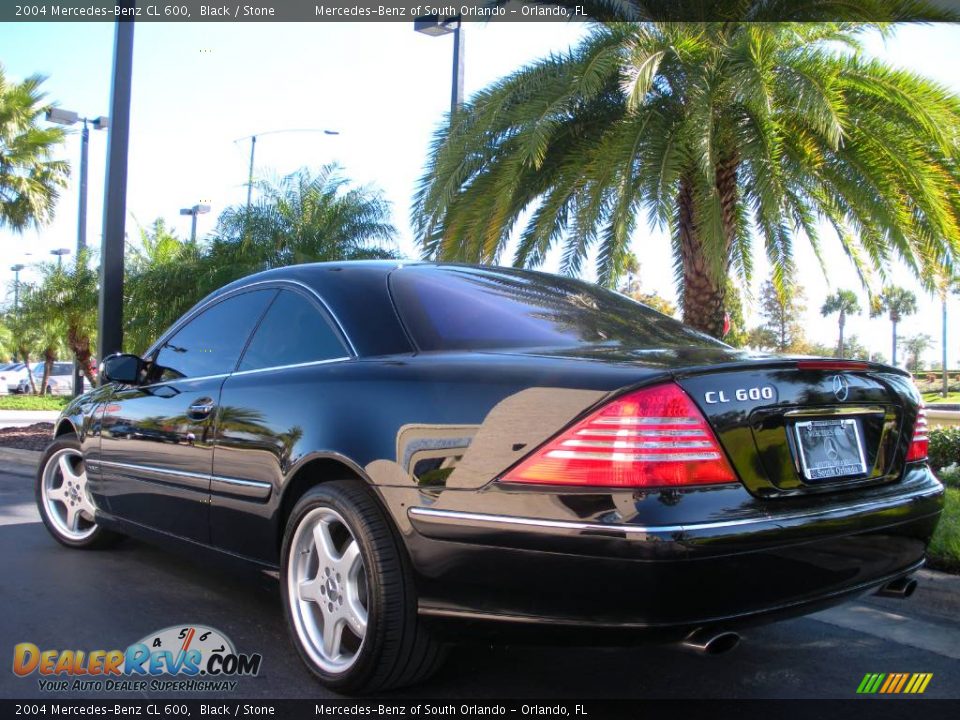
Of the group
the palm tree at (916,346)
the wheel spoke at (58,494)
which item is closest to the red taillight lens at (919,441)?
the wheel spoke at (58,494)

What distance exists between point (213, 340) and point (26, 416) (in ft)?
61.4

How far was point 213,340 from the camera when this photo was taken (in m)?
4.21

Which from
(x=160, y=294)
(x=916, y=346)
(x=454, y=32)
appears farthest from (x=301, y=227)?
(x=916, y=346)

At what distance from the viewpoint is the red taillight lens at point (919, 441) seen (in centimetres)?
314

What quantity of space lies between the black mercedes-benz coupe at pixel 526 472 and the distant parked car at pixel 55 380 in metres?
39.9

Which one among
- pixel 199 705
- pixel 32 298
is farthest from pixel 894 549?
pixel 32 298

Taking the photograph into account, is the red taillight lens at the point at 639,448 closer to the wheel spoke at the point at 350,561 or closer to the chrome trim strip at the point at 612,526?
the chrome trim strip at the point at 612,526

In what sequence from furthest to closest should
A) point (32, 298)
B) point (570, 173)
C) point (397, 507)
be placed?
1. point (32, 298)
2. point (570, 173)
3. point (397, 507)

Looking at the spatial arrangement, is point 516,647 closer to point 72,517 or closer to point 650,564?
point 650,564

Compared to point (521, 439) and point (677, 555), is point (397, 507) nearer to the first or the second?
point (521, 439)

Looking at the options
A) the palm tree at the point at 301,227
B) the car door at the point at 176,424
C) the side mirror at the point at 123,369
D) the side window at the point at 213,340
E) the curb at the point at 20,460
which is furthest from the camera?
the palm tree at the point at 301,227

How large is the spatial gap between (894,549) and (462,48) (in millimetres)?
9065

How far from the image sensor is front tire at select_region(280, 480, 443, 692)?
9.11 ft

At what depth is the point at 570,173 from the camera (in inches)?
381
